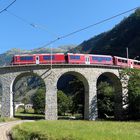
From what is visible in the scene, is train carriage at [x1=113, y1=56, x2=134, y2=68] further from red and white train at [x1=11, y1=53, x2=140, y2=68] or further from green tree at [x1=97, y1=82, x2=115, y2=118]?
green tree at [x1=97, y1=82, x2=115, y2=118]

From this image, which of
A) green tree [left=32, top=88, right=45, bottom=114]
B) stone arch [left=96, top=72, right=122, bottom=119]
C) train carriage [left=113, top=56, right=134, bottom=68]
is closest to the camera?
stone arch [left=96, top=72, right=122, bottom=119]

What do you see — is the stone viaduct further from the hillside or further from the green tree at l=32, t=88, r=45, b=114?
the hillside

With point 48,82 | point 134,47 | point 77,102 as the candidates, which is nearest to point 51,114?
point 48,82

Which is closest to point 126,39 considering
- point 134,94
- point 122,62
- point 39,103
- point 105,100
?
point 39,103

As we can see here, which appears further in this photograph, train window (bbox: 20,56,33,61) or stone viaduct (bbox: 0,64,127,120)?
train window (bbox: 20,56,33,61)

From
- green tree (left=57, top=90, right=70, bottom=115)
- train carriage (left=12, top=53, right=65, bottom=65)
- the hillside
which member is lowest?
green tree (left=57, top=90, right=70, bottom=115)

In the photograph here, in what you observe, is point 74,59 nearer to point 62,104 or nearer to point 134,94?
point 134,94

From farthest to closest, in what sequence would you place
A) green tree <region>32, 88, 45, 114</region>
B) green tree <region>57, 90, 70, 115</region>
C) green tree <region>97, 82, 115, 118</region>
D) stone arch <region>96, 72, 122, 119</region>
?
green tree <region>32, 88, 45, 114</region> → green tree <region>57, 90, 70, 115</region> → green tree <region>97, 82, 115, 118</region> → stone arch <region>96, 72, 122, 119</region>

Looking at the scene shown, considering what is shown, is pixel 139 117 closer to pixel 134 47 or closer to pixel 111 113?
pixel 111 113

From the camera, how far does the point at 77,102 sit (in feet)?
200

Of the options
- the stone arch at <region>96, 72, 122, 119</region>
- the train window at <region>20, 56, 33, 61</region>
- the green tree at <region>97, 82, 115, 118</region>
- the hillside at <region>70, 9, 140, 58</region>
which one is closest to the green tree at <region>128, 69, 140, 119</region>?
the stone arch at <region>96, 72, 122, 119</region>

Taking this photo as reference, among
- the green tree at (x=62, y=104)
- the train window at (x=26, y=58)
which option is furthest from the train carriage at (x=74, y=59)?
the green tree at (x=62, y=104)

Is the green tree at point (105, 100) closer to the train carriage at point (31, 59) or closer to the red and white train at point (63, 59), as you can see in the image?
the red and white train at point (63, 59)

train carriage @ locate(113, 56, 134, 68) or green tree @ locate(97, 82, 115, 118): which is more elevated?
train carriage @ locate(113, 56, 134, 68)
